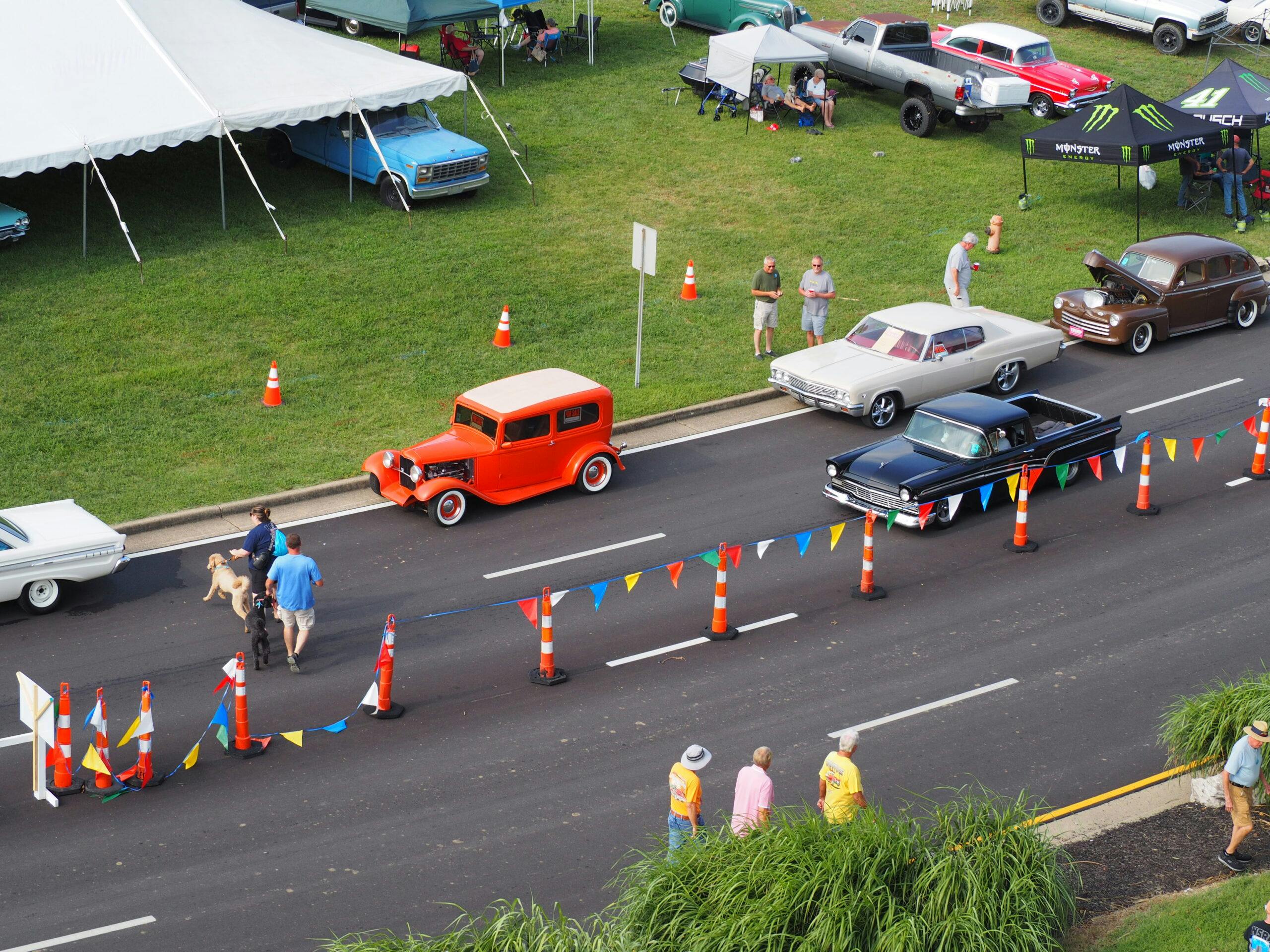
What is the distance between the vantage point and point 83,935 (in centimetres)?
1093

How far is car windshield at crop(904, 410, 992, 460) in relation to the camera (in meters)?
18.1

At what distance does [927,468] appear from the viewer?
17.9m

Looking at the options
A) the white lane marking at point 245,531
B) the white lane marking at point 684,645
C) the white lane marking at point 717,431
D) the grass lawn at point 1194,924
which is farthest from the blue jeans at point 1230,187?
the grass lawn at point 1194,924

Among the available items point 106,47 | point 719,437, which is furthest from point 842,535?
point 106,47

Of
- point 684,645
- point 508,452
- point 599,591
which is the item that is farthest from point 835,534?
point 508,452

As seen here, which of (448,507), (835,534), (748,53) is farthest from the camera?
(748,53)

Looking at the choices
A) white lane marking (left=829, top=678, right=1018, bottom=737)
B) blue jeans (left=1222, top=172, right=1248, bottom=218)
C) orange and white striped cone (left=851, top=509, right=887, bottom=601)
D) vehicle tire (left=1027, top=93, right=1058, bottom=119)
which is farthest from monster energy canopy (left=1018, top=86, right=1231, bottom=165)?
white lane marking (left=829, top=678, right=1018, bottom=737)

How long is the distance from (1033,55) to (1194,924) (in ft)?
87.1

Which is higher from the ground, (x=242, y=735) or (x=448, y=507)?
(x=242, y=735)

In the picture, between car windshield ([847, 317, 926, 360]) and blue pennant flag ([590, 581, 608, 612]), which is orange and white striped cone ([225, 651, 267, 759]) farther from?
car windshield ([847, 317, 926, 360])

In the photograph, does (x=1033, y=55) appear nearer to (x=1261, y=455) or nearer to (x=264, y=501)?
(x=1261, y=455)

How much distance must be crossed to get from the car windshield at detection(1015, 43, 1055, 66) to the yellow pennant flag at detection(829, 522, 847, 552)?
1917 cm

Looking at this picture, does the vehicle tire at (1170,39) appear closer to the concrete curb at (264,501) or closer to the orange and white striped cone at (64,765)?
the concrete curb at (264,501)

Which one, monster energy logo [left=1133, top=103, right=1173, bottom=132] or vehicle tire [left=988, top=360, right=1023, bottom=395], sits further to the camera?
monster energy logo [left=1133, top=103, right=1173, bottom=132]
